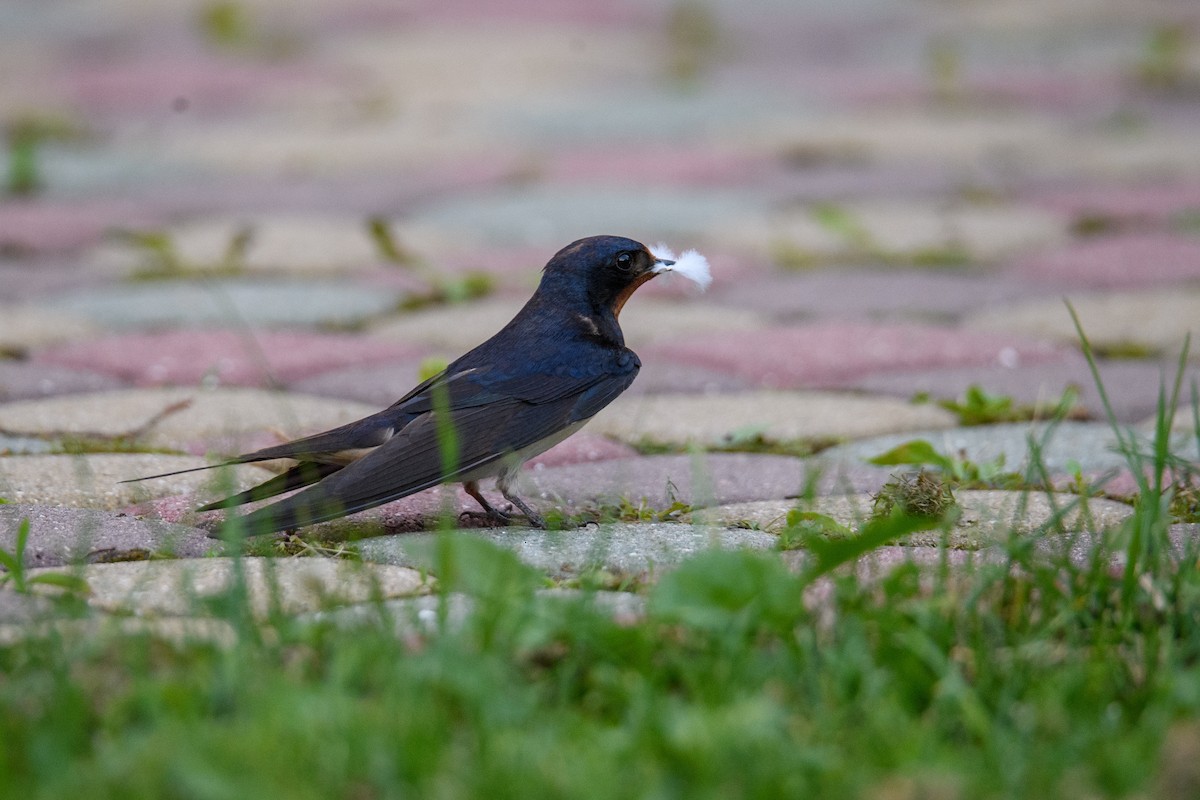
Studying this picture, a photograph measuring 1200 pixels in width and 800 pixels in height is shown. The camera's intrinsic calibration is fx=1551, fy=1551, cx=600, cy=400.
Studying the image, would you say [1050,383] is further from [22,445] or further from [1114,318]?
[22,445]

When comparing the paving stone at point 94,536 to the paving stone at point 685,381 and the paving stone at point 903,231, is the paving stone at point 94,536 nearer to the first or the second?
the paving stone at point 685,381

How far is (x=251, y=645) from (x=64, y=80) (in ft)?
33.1

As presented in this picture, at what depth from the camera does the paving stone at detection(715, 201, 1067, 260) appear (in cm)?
547

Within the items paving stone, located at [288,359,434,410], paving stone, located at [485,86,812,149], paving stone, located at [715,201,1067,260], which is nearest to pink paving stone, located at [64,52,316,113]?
paving stone, located at [485,86,812,149]

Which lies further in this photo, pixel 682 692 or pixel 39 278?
pixel 39 278

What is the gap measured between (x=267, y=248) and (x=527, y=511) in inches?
119

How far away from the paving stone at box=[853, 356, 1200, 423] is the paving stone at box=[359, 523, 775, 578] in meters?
1.28

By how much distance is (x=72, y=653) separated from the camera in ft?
5.69

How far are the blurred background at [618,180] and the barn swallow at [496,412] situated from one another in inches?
21.2

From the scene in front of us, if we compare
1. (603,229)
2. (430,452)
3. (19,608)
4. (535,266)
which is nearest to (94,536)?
(19,608)

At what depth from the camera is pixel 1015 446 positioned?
3.18 m

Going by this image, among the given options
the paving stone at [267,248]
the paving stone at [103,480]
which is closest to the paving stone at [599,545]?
the paving stone at [103,480]

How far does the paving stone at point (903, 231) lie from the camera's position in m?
5.47

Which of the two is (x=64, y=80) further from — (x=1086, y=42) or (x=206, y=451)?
(x=206, y=451)
